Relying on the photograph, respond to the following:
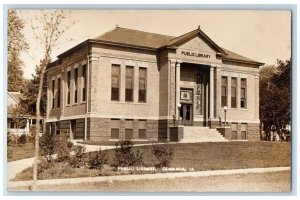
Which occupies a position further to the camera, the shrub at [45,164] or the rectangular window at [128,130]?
the rectangular window at [128,130]

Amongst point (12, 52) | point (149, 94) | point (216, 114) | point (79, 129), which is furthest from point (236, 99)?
point (12, 52)

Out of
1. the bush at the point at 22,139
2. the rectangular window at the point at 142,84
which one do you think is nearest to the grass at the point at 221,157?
the bush at the point at 22,139

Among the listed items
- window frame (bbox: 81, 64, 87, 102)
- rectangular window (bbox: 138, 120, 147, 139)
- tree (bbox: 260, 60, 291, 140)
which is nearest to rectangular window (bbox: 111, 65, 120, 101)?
window frame (bbox: 81, 64, 87, 102)

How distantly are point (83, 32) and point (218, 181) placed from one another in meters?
6.81

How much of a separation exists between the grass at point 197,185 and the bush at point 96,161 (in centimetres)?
111

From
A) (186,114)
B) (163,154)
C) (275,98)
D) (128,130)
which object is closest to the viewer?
(163,154)

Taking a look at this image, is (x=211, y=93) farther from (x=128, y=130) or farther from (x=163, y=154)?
(x=163, y=154)

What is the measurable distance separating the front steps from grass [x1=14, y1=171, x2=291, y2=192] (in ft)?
12.4

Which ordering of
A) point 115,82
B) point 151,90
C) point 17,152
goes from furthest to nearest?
point 151,90 < point 115,82 < point 17,152

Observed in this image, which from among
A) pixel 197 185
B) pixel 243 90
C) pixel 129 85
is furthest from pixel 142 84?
pixel 197 185

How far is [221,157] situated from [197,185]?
226 cm

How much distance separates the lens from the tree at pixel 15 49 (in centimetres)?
1546

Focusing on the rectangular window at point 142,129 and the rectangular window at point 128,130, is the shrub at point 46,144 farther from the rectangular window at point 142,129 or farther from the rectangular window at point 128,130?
the rectangular window at point 142,129

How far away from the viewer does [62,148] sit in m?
16.6
